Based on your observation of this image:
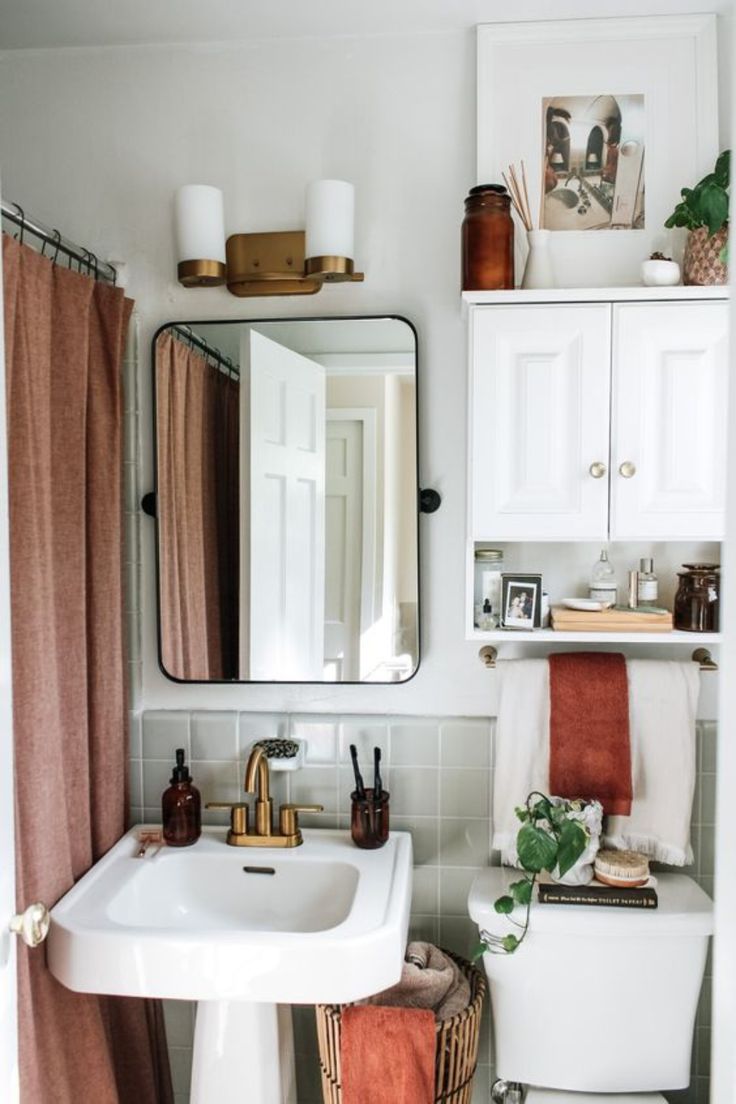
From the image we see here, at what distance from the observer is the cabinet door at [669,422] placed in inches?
66.7

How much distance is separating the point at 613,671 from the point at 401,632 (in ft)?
1.43

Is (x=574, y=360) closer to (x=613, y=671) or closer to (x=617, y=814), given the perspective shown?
(x=613, y=671)

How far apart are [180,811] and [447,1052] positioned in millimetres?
678

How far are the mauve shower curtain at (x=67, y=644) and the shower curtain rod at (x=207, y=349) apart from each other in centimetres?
12

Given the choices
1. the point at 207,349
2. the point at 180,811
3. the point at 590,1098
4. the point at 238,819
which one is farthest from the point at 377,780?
the point at 207,349

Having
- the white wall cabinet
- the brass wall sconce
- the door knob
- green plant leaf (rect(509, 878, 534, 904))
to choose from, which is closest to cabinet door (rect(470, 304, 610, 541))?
the white wall cabinet

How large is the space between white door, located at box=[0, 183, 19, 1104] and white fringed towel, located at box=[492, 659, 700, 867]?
38.3 inches

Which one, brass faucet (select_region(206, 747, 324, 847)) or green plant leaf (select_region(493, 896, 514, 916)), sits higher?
brass faucet (select_region(206, 747, 324, 847))

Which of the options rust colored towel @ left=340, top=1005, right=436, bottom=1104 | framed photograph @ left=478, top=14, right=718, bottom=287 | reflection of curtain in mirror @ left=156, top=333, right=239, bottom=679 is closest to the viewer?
rust colored towel @ left=340, top=1005, right=436, bottom=1104

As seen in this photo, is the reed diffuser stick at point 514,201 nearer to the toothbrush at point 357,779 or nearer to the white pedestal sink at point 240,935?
the toothbrush at point 357,779

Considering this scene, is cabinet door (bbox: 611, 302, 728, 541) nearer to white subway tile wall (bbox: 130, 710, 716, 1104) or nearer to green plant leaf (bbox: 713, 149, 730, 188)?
green plant leaf (bbox: 713, 149, 730, 188)

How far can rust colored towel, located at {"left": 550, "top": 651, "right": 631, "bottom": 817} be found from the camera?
1815mm

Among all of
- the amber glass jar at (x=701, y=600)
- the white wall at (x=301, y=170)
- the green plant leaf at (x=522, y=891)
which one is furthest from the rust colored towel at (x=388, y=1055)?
the amber glass jar at (x=701, y=600)

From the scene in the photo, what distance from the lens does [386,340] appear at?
1917 millimetres
